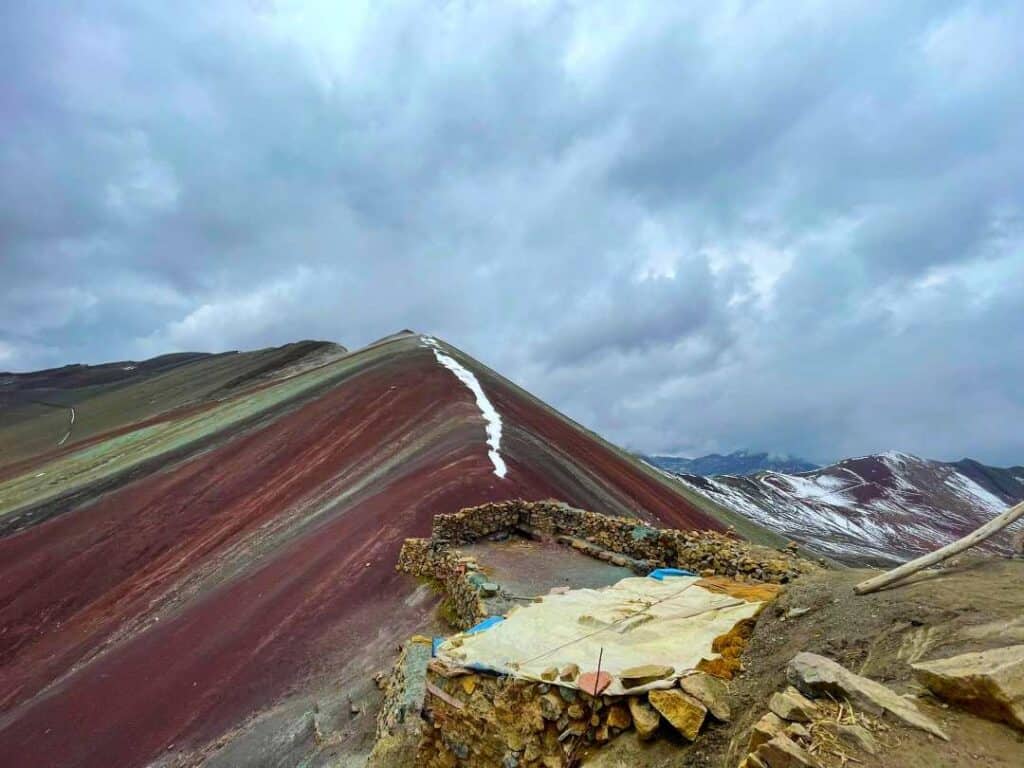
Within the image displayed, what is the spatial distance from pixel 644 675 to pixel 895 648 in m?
2.20

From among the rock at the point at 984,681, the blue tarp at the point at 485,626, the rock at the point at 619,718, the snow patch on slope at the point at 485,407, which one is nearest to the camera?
the rock at the point at 984,681

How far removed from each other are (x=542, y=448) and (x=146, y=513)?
20.2m

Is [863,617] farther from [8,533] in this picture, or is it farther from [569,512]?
[8,533]

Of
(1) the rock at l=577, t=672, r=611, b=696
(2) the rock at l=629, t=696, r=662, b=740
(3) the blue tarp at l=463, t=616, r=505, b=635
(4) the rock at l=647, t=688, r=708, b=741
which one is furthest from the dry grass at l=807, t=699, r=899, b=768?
(3) the blue tarp at l=463, t=616, r=505, b=635

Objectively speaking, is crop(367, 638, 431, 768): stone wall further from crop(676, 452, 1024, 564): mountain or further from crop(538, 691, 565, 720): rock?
crop(676, 452, 1024, 564): mountain

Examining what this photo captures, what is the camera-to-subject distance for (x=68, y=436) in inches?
3430

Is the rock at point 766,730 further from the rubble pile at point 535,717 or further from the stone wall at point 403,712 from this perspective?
the stone wall at point 403,712

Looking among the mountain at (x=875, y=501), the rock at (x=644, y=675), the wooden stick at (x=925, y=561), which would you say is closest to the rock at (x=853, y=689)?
the rock at (x=644, y=675)

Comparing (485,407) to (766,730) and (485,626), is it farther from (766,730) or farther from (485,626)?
(766,730)

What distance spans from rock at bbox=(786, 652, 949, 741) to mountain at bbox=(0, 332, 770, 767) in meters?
7.88

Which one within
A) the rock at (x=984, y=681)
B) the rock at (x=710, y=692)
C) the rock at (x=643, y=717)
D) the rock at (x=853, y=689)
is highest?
the rock at (x=984, y=681)

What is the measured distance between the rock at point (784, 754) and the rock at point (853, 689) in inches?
24.5

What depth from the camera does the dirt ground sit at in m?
3.58

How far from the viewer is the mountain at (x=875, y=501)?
103312 mm
